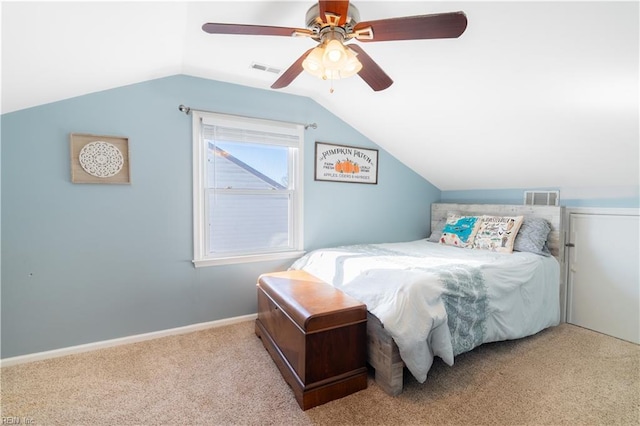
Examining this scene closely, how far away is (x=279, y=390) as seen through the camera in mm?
1775

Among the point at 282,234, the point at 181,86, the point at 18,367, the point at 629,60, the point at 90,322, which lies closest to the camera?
the point at 629,60

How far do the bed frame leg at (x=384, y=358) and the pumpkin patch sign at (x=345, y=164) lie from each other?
1.68 m

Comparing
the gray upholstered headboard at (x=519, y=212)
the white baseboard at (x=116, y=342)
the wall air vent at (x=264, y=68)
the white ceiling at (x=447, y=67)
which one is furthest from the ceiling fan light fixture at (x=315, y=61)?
the gray upholstered headboard at (x=519, y=212)

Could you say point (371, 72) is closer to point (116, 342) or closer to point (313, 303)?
point (313, 303)

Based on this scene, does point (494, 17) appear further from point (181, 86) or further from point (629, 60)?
point (181, 86)

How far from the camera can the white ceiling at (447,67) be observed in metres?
1.40

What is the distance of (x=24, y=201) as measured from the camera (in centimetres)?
199

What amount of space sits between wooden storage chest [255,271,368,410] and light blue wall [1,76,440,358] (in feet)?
3.30

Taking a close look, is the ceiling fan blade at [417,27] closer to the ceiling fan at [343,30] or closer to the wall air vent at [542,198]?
the ceiling fan at [343,30]

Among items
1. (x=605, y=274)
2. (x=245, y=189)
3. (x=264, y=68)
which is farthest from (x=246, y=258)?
(x=605, y=274)

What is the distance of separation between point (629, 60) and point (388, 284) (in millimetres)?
1705

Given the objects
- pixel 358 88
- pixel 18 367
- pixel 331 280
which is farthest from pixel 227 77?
pixel 18 367

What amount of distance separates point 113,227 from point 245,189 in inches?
42.0

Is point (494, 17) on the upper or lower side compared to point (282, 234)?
upper
